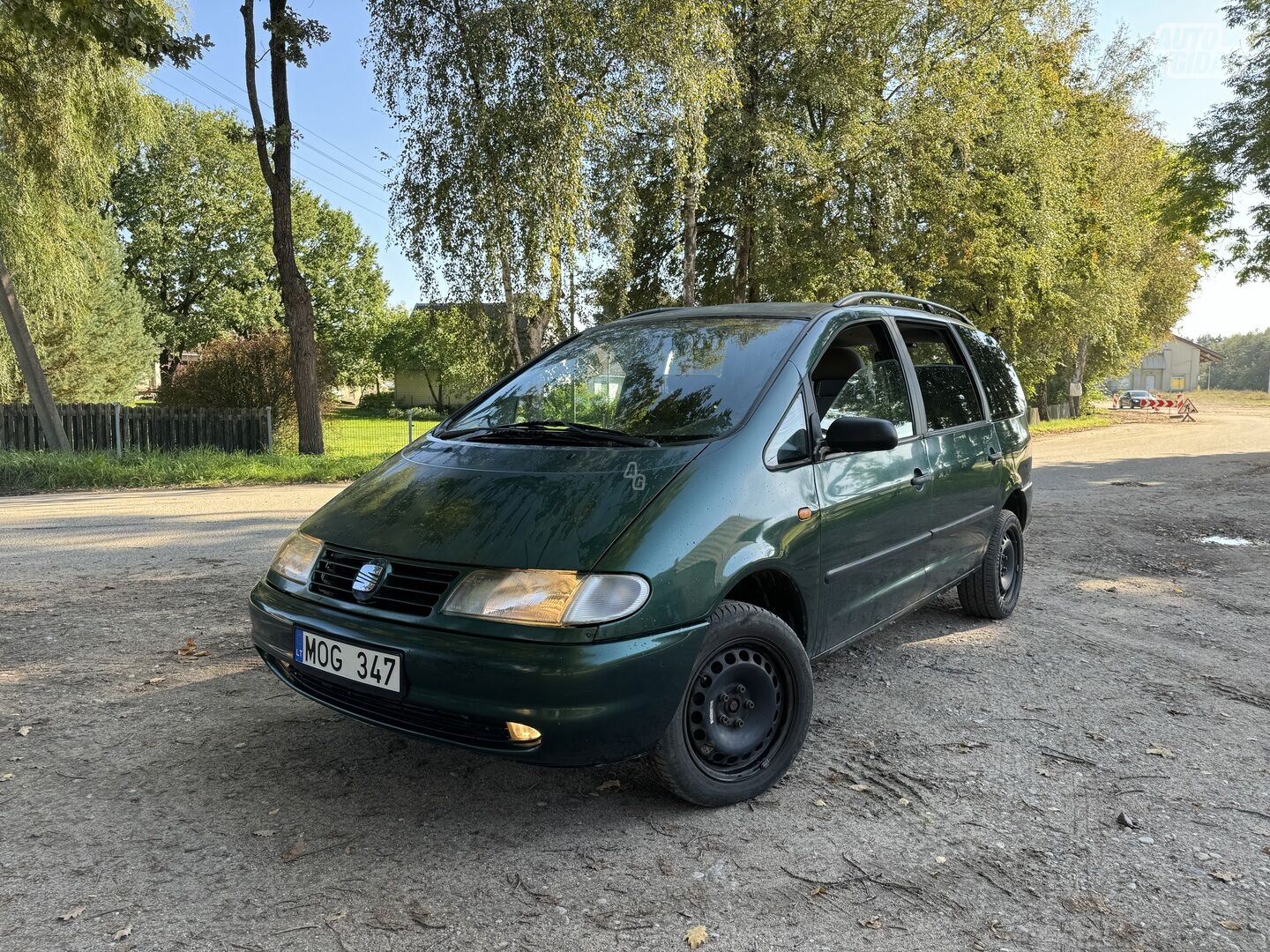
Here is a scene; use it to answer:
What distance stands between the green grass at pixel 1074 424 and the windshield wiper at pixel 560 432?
2700 centimetres

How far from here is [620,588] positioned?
8.70ft

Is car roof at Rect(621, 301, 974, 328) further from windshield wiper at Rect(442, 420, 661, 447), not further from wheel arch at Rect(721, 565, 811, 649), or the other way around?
wheel arch at Rect(721, 565, 811, 649)

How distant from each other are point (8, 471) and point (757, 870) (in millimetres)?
15214

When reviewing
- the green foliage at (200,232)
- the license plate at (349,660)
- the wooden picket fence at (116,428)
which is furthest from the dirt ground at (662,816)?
the green foliage at (200,232)

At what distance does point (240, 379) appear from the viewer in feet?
63.2

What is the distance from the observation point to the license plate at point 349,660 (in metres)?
2.74

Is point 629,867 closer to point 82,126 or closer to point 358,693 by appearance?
point 358,693

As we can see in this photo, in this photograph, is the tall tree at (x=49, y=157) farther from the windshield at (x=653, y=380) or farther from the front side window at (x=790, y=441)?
the front side window at (x=790, y=441)

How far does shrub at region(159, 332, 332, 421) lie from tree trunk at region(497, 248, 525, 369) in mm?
5130

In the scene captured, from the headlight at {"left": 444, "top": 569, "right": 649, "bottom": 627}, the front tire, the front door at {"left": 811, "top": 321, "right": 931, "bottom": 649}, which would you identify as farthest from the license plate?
the front door at {"left": 811, "top": 321, "right": 931, "bottom": 649}

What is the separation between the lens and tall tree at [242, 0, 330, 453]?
16.0 meters

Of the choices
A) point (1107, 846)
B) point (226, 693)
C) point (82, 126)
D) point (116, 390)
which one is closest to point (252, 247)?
point (116, 390)

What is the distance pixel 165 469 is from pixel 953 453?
549 inches

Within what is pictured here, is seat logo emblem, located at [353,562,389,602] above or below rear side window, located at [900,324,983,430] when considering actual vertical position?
below
